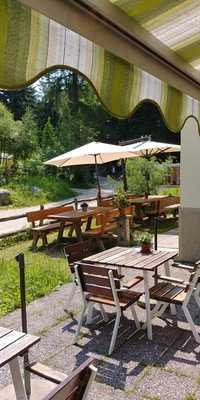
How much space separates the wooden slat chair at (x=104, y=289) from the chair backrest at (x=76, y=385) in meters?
2.13

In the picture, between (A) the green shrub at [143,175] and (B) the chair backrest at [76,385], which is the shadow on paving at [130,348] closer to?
(B) the chair backrest at [76,385]

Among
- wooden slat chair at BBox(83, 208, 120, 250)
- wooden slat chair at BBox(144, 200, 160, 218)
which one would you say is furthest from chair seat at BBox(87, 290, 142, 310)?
wooden slat chair at BBox(144, 200, 160, 218)

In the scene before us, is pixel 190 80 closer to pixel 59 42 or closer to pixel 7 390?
pixel 59 42

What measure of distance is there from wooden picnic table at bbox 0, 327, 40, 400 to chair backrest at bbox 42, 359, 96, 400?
2.13 feet

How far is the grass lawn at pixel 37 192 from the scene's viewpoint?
21.1m

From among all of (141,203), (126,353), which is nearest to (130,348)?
(126,353)

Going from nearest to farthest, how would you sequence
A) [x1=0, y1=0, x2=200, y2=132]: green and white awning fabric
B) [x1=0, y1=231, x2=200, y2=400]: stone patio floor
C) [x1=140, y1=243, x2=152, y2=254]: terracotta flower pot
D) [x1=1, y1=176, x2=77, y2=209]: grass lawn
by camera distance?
[x1=0, y1=0, x2=200, y2=132]: green and white awning fabric
[x1=0, y1=231, x2=200, y2=400]: stone patio floor
[x1=140, y1=243, x2=152, y2=254]: terracotta flower pot
[x1=1, y1=176, x2=77, y2=209]: grass lawn

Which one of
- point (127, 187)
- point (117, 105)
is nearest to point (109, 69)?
point (117, 105)

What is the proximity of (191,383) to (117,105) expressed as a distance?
8.55 ft

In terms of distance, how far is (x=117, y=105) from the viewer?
96.3 inches

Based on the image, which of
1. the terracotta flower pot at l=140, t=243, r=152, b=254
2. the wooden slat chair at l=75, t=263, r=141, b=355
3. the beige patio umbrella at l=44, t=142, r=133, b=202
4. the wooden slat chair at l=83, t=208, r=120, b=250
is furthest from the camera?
the beige patio umbrella at l=44, t=142, r=133, b=202

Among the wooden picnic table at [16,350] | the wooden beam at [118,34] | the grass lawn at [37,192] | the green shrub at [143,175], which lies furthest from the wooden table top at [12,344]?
the grass lawn at [37,192]

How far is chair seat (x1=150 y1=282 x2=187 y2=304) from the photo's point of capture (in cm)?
450

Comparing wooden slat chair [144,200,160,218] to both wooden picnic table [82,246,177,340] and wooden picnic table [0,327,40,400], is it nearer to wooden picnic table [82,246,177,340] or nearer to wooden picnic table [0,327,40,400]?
wooden picnic table [82,246,177,340]
